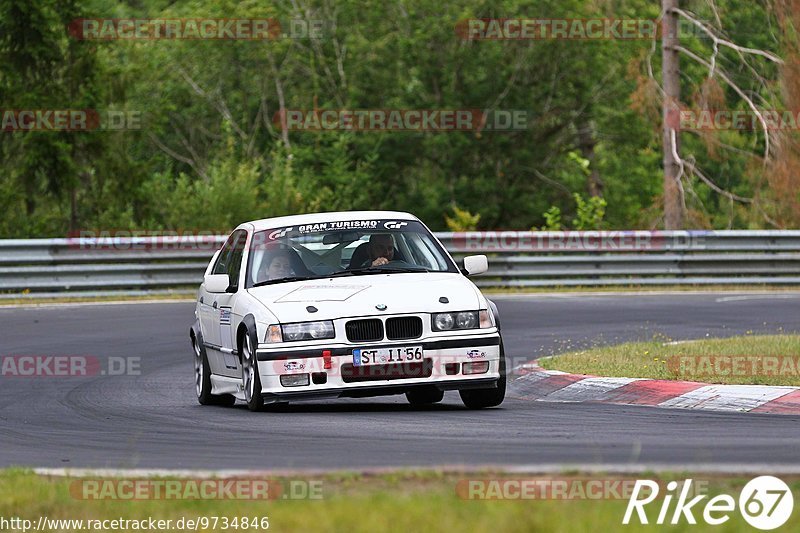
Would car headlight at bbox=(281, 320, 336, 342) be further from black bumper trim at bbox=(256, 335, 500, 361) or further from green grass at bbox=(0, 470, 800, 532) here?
green grass at bbox=(0, 470, 800, 532)

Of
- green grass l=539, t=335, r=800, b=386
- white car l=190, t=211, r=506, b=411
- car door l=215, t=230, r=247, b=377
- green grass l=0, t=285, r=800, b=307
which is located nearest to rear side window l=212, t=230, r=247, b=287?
car door l=215, t=230, r=247, b=377

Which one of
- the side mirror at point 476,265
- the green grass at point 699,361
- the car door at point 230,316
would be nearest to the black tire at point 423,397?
the side mirror at point 476,265

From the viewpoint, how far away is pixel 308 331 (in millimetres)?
11211

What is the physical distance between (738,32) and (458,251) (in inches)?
1058

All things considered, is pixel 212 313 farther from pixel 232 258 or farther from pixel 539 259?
pixel 539 259

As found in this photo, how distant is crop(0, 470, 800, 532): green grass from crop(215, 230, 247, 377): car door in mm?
4753

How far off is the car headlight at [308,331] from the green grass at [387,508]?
382cm

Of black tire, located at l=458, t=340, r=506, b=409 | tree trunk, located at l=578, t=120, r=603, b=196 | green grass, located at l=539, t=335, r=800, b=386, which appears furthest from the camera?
tree trunk, located at l=578, t=120, r=603, b=196

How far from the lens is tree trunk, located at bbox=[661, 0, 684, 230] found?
33594mm

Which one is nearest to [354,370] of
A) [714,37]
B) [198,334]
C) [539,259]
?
[198,334]

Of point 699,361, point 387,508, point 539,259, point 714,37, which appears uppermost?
point 714,37

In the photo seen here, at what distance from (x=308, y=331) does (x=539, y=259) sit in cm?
1568

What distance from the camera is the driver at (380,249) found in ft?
40.4

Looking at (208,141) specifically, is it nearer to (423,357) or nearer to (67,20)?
(67,20)
